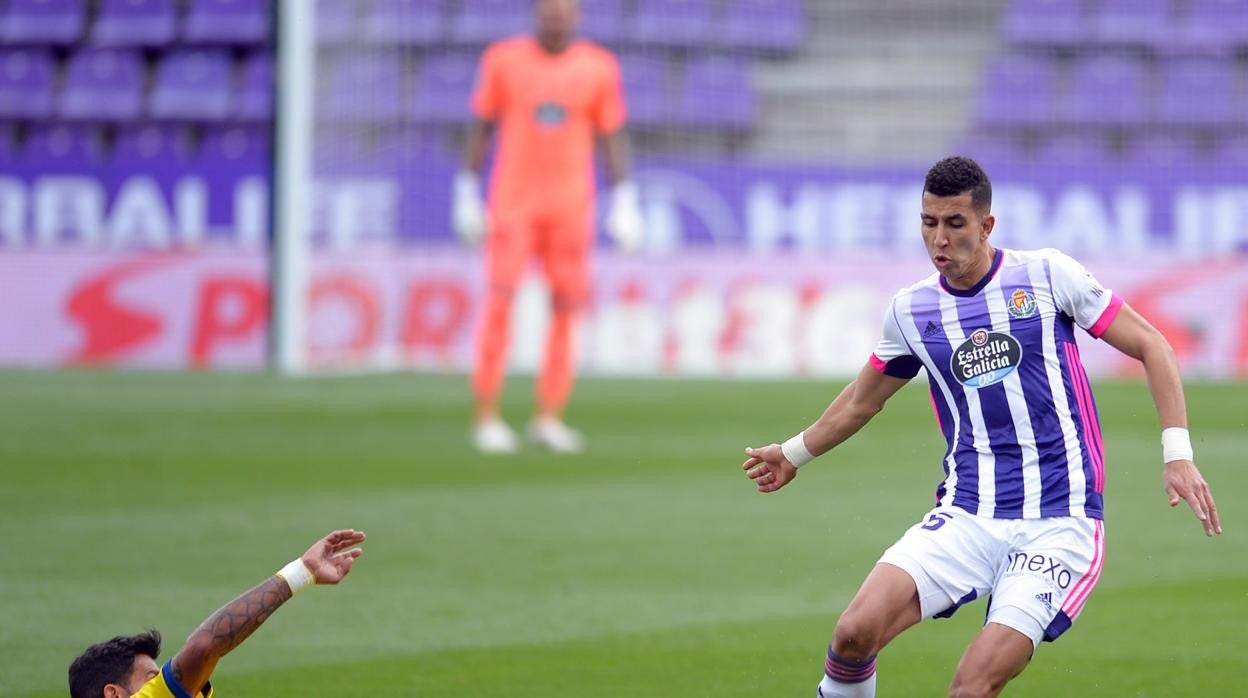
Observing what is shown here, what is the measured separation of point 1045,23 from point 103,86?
11.0m

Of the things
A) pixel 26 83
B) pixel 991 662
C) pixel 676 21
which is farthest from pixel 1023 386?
pixel 26 83

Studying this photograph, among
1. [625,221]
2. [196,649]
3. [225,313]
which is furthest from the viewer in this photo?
[225,313]

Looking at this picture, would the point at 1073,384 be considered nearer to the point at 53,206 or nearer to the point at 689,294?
the point at 689,294

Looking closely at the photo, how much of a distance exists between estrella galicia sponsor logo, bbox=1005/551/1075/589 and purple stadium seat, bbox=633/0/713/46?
16.8 meters

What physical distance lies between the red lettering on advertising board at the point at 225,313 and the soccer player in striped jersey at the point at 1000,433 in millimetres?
13690

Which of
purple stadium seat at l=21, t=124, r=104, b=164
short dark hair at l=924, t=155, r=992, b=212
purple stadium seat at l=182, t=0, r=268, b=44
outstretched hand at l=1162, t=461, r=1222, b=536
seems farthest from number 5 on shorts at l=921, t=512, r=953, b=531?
purple stadium seat at l=182, t=0, r=268, b=44

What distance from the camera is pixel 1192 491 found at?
4.20 metres

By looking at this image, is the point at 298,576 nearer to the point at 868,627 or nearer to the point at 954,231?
the point at 868,627

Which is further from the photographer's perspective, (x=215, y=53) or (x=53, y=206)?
(x=215, y=53)

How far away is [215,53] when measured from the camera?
2172 cm

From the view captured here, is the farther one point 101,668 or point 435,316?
point 435,316

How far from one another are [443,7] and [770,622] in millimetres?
15195

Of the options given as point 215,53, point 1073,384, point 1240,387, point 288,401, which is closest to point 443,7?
point 215,53

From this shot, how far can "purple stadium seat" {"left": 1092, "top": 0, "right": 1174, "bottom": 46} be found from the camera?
20.2 meters
